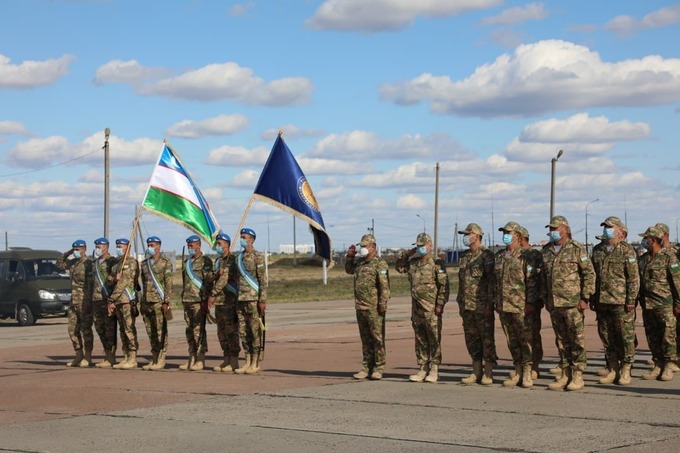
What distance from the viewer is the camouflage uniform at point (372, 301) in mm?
14109

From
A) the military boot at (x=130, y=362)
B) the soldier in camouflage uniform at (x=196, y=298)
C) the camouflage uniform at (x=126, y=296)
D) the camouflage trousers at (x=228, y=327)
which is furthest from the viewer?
the military boot at (x=130, y=362)

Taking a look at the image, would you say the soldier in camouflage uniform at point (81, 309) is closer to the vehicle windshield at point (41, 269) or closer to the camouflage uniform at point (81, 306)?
the camouflage uniform at point (81, 306)

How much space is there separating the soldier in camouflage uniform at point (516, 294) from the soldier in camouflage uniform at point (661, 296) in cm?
150

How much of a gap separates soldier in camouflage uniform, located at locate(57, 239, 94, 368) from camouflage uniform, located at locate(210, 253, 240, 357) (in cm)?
235

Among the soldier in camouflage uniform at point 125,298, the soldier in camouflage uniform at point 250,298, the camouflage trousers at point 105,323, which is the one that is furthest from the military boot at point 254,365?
the camouflage trousers at point 105,323

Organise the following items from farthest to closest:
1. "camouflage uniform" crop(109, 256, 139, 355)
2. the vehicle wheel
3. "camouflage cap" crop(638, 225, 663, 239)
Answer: the vehicle wheel
"camouflage uniform" crop(109, 256, 139, 355)
"camouflage cap" crop(638, 225, 663, 239)

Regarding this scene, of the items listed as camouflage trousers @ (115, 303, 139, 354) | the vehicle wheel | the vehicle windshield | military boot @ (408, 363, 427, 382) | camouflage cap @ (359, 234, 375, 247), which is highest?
camouflage cap @ (359, 234, 375, 247)

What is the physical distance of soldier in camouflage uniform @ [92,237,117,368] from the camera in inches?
658

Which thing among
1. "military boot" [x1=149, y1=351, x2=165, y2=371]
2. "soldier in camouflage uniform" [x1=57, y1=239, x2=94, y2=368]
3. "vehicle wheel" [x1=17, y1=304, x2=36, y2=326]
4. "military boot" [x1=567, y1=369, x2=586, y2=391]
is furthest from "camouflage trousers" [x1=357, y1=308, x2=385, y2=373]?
"vehicle wheel" [x1=17, y1=304, x2=36, y2=326]

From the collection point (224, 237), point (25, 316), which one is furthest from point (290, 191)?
point (25, 316)

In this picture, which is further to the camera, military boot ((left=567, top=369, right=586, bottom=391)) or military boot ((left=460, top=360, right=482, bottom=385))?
military boot ((left=460, top=360, right=482, bottom=385))

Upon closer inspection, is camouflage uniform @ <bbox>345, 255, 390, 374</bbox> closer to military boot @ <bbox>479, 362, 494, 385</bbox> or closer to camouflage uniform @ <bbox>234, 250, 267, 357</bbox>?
military boot @ <bbox>479, 362, 494, 385</bbox>

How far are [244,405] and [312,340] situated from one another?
9095 mm

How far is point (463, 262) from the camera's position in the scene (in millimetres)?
13430
